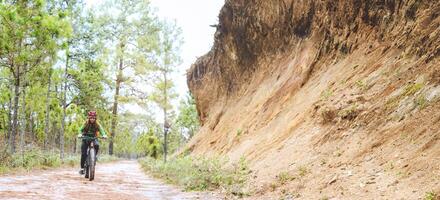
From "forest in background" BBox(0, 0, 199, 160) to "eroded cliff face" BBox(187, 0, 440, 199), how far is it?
20.7 feet

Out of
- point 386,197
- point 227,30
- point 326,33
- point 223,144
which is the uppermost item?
point 227,30

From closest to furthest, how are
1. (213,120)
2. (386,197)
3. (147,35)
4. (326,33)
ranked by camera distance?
1. (386,197)
2. (326,33)
3. (213,120)
4. (147,35)

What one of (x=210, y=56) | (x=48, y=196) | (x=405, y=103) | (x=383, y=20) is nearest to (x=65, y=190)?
(x=48, y=196)

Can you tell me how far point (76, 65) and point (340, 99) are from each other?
61.4ft

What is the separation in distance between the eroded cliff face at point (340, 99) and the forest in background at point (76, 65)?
6.31 metres

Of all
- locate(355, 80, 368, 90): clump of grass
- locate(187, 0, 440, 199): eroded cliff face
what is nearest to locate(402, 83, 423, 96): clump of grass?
locate(187, 0, 440, 199): eroded cliff face

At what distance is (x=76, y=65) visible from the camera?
25.0 meters

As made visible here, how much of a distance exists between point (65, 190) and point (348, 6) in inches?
371

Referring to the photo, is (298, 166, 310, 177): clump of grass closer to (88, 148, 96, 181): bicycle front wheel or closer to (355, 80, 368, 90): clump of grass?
(355, 80, 368, 90): clump of grass

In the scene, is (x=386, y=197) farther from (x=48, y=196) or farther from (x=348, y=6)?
(x=348, y=6)

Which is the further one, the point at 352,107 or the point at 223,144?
the point at 223,144

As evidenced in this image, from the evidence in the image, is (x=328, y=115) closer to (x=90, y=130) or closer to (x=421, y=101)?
(x=421, y=101)

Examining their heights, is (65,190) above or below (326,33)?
below

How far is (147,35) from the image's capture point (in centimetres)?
3397
